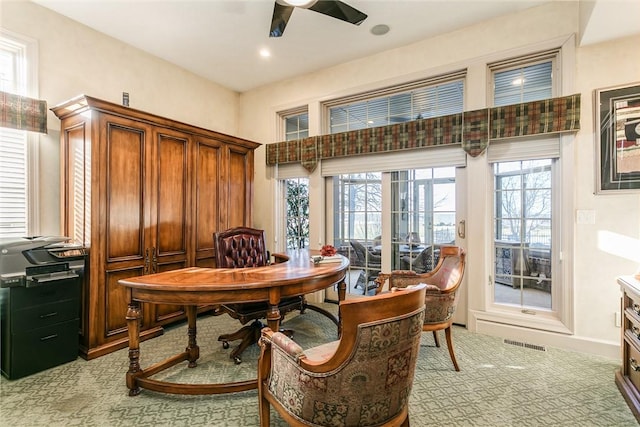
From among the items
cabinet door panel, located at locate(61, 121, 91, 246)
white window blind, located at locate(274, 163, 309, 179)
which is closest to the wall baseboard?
white window blind, located at locate(274, 163, 309, 179)

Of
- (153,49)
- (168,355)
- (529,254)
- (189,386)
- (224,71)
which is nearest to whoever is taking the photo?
(189,386)

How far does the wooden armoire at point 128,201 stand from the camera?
2621 mm

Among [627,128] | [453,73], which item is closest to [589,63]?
[627,128]

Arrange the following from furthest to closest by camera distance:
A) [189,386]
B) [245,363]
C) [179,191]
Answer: [179,191], [245,363], [189,386]

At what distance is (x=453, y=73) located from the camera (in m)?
3.35

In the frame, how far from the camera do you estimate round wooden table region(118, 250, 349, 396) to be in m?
1.80

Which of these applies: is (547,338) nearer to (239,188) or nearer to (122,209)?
(239,188)

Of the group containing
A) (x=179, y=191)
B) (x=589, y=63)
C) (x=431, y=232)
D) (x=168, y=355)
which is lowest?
(x=168, y=355)

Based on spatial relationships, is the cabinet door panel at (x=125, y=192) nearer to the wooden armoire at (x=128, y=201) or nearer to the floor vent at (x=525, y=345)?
the wooden armoire at (x=128, y=201)

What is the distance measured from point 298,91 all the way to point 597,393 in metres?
4.39

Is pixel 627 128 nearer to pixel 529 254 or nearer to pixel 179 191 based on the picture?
pixel 529 254

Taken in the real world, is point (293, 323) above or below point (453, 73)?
below

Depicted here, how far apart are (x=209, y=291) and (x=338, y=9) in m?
2.35

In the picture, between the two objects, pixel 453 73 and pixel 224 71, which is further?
pixel 224 71
